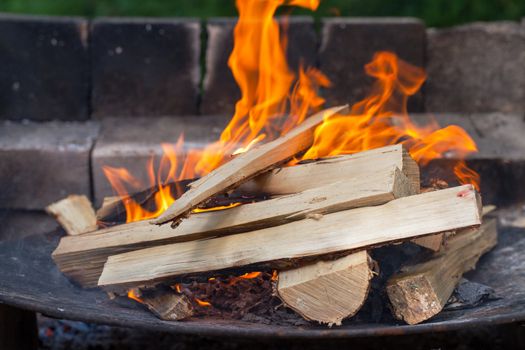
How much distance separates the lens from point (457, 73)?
13.9 ft

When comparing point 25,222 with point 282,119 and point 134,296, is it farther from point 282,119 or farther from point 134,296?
point 134,296

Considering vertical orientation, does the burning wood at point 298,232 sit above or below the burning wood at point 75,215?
above

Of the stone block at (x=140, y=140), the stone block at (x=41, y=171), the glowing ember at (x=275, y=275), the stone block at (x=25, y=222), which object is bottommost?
the stone block at (x=25, y=222)

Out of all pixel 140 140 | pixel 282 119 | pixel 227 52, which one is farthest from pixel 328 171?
pixel 227 52

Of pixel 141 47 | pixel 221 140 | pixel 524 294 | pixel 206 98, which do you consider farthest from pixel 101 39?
pixel 524 294

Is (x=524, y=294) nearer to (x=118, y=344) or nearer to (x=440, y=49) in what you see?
(x=118, y=344)

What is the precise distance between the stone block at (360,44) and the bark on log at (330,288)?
1956 mm

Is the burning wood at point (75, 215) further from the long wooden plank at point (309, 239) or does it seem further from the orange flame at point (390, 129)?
the orange flame at point (390, 129)

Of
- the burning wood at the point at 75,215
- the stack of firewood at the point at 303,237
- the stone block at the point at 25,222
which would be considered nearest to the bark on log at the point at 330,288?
the stack of firewood at the point at 303,237

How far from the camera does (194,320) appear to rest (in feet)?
8.16

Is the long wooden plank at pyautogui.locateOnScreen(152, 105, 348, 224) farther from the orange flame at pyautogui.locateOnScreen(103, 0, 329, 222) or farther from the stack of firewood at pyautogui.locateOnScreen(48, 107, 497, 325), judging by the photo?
the orange flame at pyautogui.locateOnScreen(103, 0, 329, 222)

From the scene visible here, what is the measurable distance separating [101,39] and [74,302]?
74.1 inches

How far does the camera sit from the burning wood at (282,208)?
245 centimetres

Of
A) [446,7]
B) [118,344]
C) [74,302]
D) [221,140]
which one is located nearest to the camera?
[74,302]
